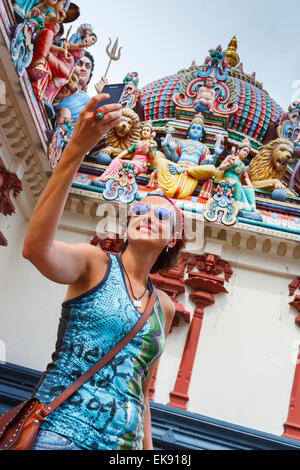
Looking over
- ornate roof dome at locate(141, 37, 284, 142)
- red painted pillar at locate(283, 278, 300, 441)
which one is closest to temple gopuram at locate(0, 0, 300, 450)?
red painted pillar at locate(283, 278, 300, 441)

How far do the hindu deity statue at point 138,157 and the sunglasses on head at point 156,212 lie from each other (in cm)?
668

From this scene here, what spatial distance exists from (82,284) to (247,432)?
444 centimetres

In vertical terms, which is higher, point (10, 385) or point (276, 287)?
point (276, 287)

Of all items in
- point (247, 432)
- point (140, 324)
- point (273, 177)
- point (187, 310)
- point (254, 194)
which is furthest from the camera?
point (273, 177)

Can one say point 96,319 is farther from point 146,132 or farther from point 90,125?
point 146,132

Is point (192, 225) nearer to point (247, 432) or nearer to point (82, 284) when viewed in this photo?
point (247, 432)

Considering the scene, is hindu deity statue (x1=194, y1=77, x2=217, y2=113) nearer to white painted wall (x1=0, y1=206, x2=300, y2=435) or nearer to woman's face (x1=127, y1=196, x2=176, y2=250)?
white painted wall (x1=0, y1=206, x2=300, y2=435)

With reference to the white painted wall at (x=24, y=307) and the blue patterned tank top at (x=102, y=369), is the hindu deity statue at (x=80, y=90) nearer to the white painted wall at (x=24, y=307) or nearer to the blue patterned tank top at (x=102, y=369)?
the white painted wall at (x=24, y=307)

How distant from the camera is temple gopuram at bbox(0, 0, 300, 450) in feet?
22.1

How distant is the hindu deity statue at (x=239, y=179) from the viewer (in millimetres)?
8453

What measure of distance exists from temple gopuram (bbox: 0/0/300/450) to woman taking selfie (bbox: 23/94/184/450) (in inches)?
167

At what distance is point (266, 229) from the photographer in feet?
25.8
